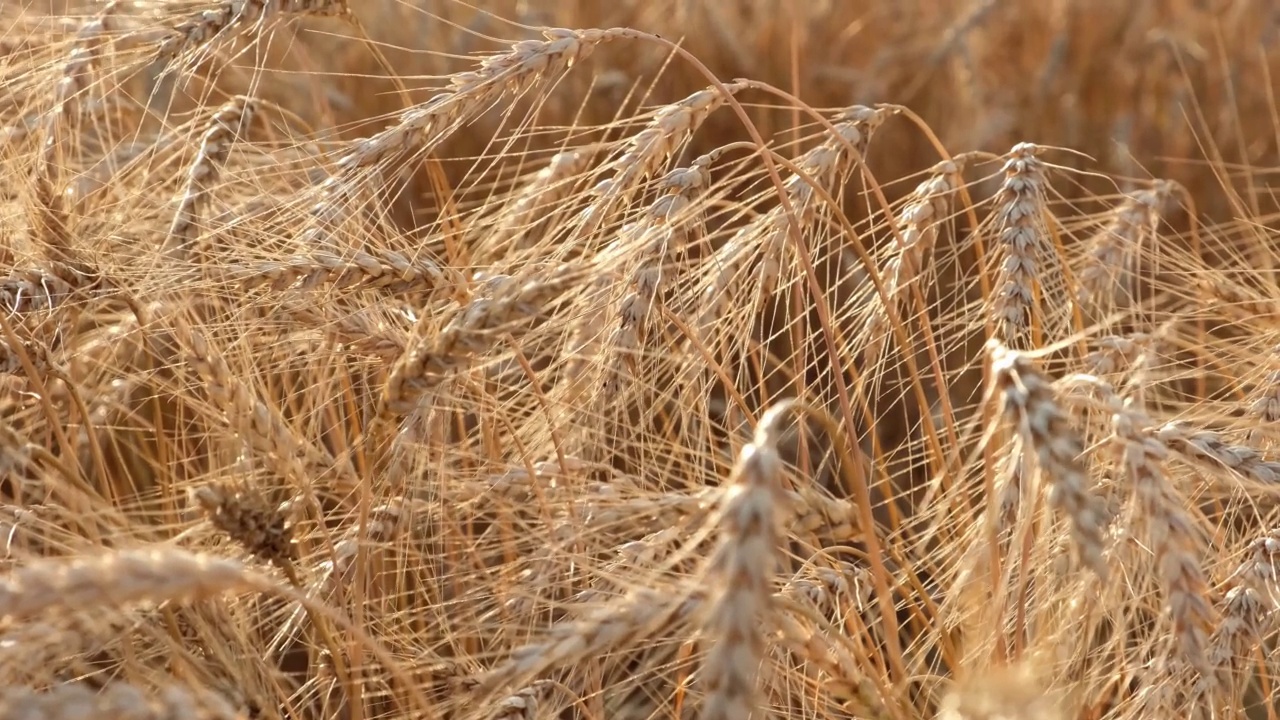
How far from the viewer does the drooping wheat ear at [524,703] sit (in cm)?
99

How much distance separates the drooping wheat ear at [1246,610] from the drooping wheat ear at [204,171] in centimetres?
106

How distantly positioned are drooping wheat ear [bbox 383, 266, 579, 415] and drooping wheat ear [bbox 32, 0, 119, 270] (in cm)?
48

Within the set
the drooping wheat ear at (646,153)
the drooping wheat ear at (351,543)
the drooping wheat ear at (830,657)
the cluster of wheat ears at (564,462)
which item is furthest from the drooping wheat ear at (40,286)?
the drooping wheat ear at (830,657)

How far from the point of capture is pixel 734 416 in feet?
5.45

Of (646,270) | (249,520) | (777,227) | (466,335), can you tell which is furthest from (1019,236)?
(249,520)

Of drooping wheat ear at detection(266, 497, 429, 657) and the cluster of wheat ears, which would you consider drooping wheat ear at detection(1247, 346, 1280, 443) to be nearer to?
the cluster of wheat ears

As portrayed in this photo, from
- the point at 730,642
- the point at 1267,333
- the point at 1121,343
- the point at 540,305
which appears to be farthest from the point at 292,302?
the point at 1267,333

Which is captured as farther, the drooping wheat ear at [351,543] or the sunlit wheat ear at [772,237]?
the sunlit wheat ear at [772,237]

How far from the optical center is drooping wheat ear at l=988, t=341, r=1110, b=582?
0.76 m

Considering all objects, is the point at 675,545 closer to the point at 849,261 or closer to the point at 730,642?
the point at 730,642

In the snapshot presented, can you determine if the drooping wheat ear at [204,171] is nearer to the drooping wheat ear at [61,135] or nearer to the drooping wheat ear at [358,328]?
the drooping wheat ear at [61,135]

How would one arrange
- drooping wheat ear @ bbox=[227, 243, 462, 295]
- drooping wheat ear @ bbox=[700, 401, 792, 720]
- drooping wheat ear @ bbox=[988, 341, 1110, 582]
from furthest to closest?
1. drooping wheat ear @ bbox=[227, 243, 462, 295]
2. drooping wheat ear @ bbox=[988, 341, 1110, 582]
3. drooping wheat ear @ bbox=[700, 401, 792, 720]

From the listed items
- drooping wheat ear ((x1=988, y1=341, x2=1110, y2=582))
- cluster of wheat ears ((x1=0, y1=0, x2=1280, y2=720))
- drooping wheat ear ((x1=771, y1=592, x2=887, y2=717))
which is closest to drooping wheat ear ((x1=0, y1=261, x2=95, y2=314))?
cluster of wheat ears ((x1=0, y1=0, x2=1280, y2=720))

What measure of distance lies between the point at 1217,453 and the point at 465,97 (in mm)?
742
